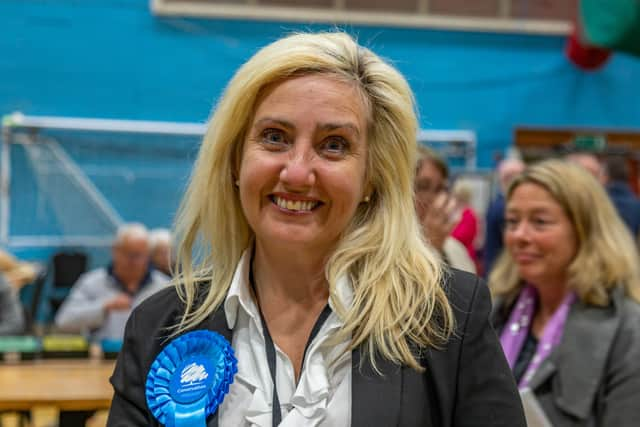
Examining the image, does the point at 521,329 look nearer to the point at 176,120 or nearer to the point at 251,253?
the point at 251,253

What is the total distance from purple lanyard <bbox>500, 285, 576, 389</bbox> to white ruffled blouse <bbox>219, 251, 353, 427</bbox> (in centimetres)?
111

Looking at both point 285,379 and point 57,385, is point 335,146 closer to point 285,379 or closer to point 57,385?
point 285,379

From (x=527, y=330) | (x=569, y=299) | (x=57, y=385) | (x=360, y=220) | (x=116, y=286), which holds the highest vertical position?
(x=360, y=220)

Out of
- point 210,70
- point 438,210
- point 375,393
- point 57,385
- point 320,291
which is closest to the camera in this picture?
point 375,393

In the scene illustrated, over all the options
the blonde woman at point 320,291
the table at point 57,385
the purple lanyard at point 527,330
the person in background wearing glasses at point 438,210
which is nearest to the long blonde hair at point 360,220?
the blonde woman at point 320,291

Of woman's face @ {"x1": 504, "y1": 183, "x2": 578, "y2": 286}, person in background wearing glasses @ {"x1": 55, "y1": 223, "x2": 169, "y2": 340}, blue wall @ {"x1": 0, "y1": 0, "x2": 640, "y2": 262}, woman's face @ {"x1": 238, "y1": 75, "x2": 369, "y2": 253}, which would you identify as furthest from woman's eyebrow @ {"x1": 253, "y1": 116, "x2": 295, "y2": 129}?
blue wall @ {"x1": 0, "y1": 0, "x2": 640, "y2": 262}

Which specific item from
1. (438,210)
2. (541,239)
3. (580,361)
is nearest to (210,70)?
(438,210)

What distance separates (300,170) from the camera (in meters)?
1.43

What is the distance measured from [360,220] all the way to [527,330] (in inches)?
49.2

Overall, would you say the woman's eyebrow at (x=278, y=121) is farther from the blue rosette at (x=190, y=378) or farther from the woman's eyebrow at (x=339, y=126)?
the blue rosette at (x=190, y=378)

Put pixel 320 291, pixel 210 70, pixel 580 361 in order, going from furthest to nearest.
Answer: pixel 210 70
pixel 580 361
pixel 320 291

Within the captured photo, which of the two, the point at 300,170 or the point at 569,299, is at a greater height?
the point at 300,170

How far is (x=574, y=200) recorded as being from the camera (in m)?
2.61

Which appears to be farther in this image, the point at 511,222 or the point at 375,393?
the point at 511,222
